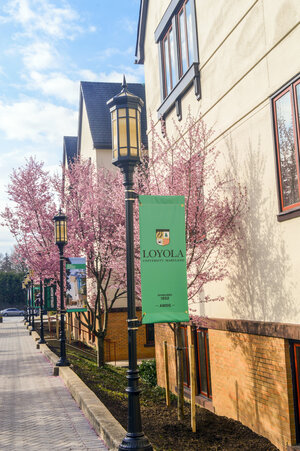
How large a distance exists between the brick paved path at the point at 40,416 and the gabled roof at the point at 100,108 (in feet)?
40.8

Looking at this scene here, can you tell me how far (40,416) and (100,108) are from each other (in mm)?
20107

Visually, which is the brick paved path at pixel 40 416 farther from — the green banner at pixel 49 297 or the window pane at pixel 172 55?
the window pane at pixel 172 55

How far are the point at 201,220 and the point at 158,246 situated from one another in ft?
8.30

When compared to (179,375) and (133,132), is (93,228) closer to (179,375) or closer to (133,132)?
(179,375)

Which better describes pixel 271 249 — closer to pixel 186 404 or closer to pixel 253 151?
pixel 253 151

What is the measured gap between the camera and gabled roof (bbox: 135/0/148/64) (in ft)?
49.1

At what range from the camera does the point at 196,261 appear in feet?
32.2

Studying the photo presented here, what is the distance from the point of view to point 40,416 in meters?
9.59

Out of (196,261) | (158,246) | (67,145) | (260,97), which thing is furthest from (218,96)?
(67,145)

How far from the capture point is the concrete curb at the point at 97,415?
23.5 feet

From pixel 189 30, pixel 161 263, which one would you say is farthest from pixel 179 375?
pixel 189 30

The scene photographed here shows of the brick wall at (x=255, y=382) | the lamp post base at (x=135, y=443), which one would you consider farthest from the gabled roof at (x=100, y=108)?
the lamp post base at (x=135, y=443)

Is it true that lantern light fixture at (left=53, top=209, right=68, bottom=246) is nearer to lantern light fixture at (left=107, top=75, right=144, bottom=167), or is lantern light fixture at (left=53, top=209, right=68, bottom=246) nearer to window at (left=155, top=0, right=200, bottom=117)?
window at (left=155, top=0, right=200, bottom=117)

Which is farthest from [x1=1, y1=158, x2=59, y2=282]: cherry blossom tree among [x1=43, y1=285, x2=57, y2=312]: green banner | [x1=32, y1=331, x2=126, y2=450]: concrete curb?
[x1=32, y1=331, x2=126, y2=450]: concrete curb
